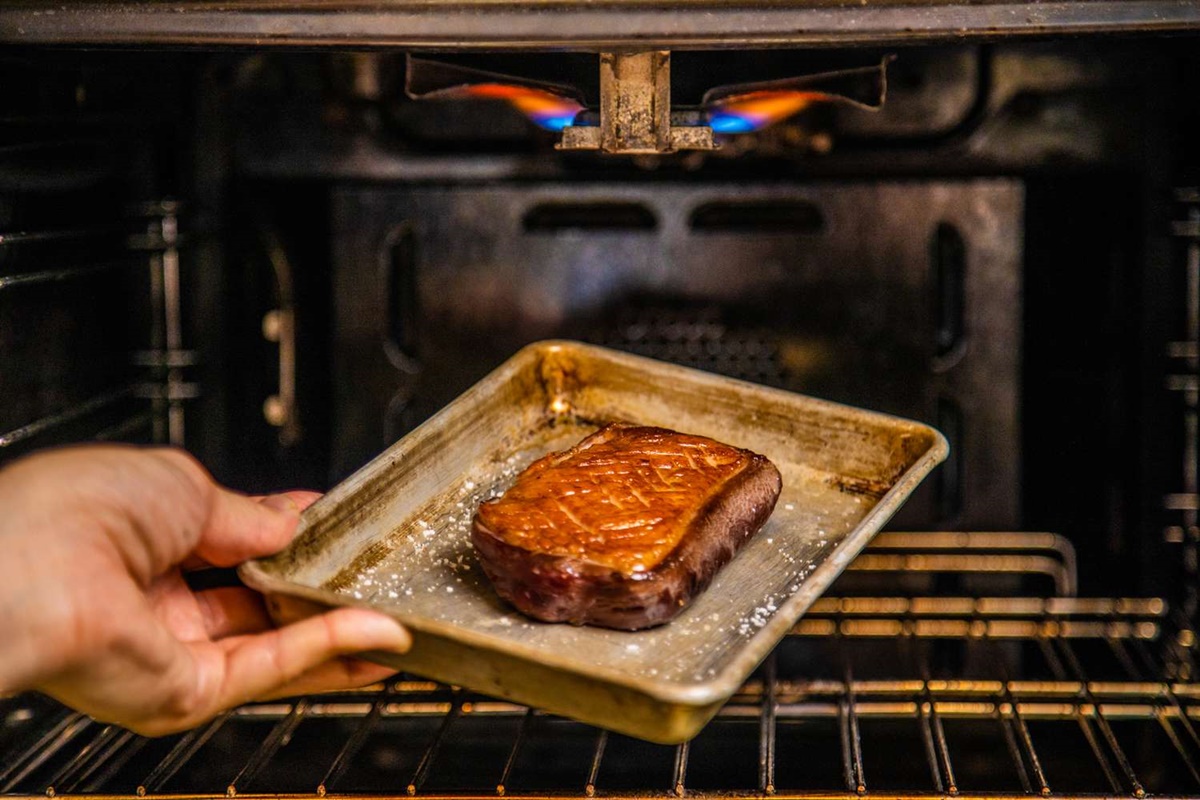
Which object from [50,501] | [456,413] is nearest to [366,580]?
[456,413]

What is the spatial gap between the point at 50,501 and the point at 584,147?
0.78 m

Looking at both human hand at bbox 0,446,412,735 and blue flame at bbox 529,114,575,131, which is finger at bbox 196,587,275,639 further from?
blue flame at bbox 529,114,575,131

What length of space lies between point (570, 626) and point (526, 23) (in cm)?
76

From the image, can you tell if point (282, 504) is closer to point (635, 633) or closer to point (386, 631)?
point (386, 631)

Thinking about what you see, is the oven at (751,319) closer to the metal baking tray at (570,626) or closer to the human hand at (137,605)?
the metal baking tray at (570,626)

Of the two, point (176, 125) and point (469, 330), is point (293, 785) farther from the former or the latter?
point (176, 125)

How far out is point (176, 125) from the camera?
2.19 metres

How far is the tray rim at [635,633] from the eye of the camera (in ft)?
3.91

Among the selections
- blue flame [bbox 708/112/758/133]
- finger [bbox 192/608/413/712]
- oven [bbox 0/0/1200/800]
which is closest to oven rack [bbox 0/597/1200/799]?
oven [bbox 0/0/1200/800]

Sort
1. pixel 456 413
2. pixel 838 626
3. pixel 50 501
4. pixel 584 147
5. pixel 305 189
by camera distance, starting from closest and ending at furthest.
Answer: pixel 50 501
pixel 584 147
pixel 456 413
pixel 838 626
pixel 305 189

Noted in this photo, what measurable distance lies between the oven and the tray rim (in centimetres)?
44

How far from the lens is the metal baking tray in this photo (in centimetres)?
125

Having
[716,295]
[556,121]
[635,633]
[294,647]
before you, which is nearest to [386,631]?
[294,647]

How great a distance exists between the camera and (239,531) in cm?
140
